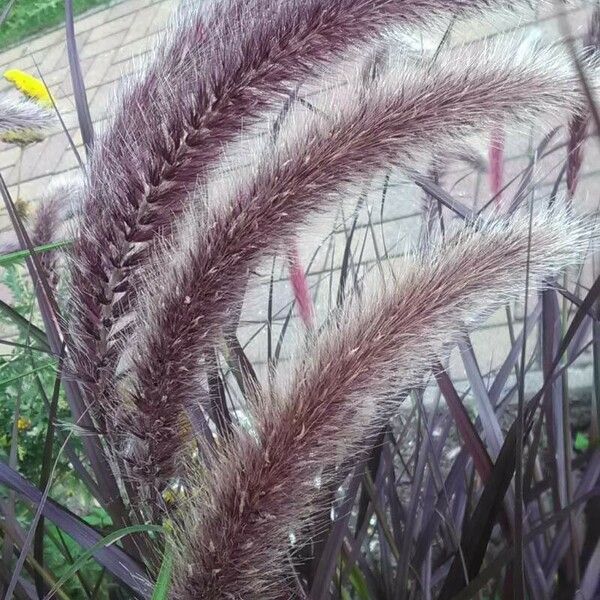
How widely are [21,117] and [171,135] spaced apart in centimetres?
43

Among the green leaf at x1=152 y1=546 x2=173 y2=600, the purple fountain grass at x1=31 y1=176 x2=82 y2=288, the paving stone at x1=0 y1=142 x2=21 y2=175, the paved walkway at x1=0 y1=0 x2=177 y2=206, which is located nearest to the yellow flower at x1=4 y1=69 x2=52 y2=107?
the purple fountain grass at x1=31 y1=176 x2=82 y2=288

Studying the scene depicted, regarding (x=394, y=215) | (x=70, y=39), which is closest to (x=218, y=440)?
(x=70, y=39)

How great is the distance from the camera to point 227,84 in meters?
0.57

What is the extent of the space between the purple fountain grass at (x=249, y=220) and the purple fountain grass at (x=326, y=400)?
6cm

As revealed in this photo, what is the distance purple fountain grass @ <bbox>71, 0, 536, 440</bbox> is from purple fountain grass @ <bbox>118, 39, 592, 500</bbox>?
3 centimetres

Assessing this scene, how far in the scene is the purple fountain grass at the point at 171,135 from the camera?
56cm

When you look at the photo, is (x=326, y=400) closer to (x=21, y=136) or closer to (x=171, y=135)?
(x=171, y=135)

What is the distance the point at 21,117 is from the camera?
0.90 metres

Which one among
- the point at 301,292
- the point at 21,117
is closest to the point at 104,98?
the point at 21,117

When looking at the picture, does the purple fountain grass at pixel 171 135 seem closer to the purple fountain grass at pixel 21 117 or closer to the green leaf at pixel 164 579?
the green leaf at pixel 164 579

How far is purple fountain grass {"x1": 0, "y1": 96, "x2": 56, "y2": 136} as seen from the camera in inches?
33.9

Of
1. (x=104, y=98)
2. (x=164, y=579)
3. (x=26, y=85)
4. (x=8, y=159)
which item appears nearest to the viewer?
(x=164, y=579)

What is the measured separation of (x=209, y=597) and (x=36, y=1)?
522cm

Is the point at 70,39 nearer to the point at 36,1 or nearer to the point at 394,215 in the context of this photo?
the point at 394,215
